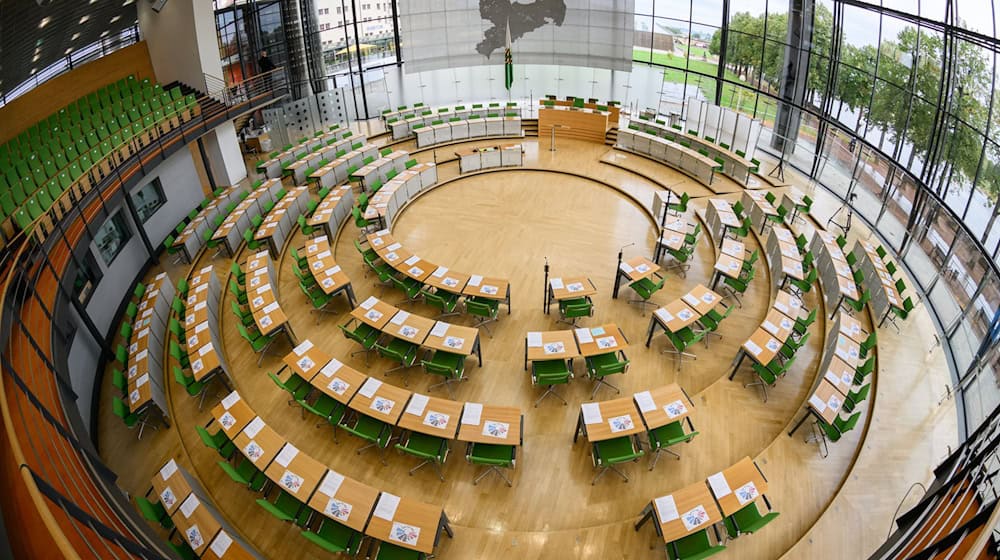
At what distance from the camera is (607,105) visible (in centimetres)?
1861

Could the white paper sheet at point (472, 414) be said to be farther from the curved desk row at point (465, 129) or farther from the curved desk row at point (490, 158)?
the curved desk row at point (465, 129)

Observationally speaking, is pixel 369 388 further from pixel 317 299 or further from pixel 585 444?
pixel 585 444

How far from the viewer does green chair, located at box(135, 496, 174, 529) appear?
6.32 meters

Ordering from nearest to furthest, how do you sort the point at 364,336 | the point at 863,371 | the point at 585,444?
the point at 585,444 < the point at 863,371 < the point at 364,336

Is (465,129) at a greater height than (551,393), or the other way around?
(465,129)

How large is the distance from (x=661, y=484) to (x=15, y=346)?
8967 mm

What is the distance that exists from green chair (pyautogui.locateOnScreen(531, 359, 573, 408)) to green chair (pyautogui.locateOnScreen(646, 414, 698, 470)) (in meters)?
1.59

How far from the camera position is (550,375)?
27.8 ft

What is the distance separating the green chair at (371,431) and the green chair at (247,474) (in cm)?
125

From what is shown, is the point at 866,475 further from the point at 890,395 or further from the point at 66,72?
the point at 66,72

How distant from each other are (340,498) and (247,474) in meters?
1.70

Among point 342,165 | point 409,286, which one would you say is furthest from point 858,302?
point 342,165

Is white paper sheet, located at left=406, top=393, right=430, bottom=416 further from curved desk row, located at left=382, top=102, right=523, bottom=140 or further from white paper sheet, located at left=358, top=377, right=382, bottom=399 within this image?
curved desk row, located at left=382, top=102, right=523, bottom=140

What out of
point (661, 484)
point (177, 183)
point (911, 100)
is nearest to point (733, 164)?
point (911, 100)
